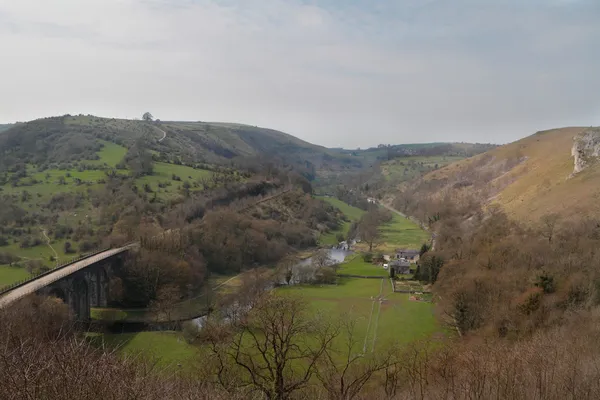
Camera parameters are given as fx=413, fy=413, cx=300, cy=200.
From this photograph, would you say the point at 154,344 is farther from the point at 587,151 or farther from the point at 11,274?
the point at 587,151

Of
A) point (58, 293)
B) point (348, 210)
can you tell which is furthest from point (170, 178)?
point (348, 210)

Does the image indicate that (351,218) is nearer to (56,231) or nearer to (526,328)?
(56,231)

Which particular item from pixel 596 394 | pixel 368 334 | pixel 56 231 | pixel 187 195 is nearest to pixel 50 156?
pixel 187 195

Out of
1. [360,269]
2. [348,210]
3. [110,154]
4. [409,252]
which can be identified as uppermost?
[110,154]

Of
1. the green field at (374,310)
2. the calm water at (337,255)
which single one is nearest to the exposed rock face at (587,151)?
the green field at (374,310)

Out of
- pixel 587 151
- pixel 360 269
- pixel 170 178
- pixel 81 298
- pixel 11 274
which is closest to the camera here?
pixel 81 298

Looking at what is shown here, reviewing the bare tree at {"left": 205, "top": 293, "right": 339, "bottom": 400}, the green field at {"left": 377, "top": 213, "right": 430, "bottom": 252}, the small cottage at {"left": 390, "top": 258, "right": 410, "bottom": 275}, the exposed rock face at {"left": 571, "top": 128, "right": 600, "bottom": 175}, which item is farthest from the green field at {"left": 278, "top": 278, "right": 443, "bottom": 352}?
the exposed rock face at {"left": 571, "top": 128, "right": 600, "bottom": 175}
